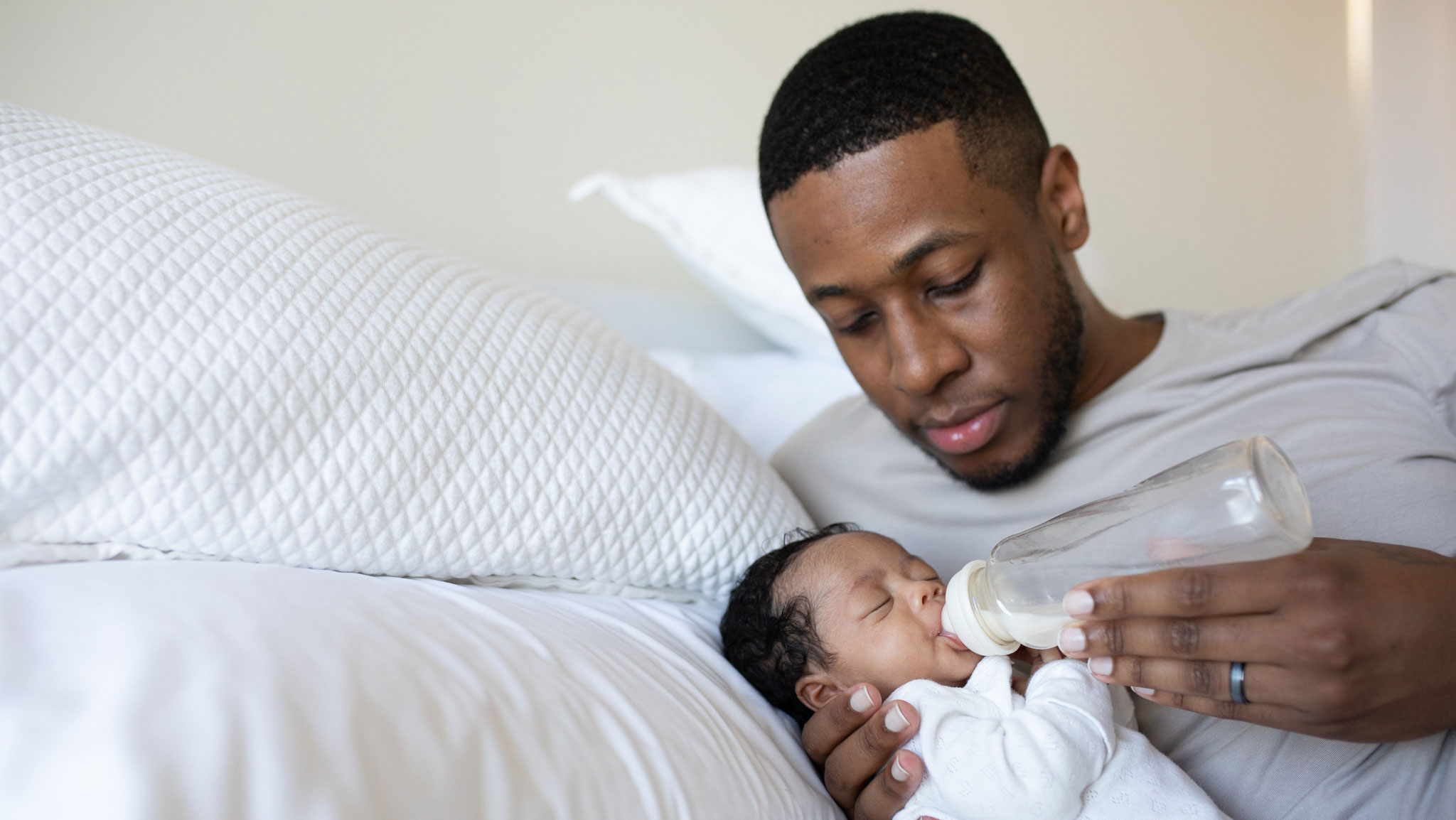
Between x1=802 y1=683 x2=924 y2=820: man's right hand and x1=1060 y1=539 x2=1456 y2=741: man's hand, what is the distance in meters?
0.22

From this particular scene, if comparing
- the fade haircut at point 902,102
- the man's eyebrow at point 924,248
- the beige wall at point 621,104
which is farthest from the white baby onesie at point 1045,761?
the beige wall at point 621,104

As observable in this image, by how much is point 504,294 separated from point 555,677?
538mm

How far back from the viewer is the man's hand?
690mm

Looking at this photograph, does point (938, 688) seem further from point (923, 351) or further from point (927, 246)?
point (927, 246)

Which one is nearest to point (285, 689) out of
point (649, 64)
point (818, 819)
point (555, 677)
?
point (555, 677)

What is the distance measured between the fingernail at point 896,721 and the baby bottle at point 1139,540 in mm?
100

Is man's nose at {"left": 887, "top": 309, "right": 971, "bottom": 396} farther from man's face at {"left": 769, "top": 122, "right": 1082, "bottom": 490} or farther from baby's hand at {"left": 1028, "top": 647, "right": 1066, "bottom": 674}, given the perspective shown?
baby's hand at {"left": 1028, "top": 647, "right": 1066, "bottom": 674}

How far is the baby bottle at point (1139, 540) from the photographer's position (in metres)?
0.67

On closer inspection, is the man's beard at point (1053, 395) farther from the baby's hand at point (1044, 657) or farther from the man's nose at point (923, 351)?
the baby's hand at point (1044, 657)

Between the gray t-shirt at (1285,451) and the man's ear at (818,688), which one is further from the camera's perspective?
the man's ear at (818,688)

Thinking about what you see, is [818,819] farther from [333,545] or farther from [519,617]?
[333,545]

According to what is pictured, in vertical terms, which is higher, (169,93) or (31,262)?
(169,93)

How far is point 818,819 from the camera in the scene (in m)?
0.88

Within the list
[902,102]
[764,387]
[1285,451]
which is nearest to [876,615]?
[1285,451]
